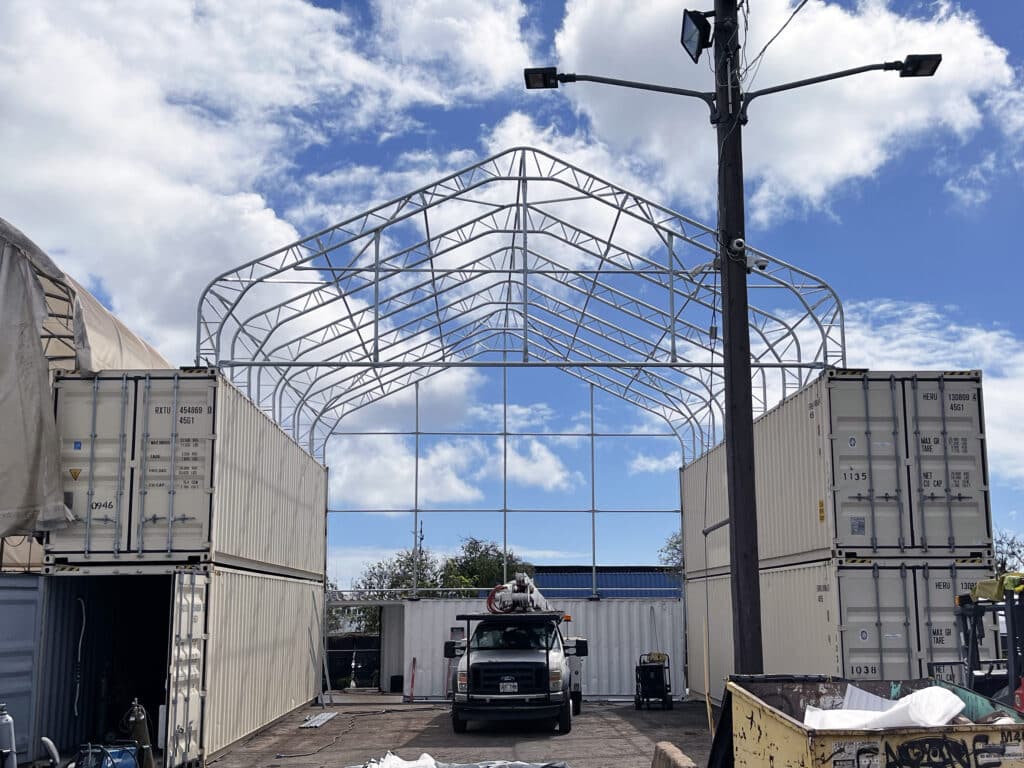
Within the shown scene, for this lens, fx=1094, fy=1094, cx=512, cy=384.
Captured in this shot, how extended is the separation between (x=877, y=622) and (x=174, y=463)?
9.89 m

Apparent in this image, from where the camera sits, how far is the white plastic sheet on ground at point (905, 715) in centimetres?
670

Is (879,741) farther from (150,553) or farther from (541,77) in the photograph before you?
(150,553)

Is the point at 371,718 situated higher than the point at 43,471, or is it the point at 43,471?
the point at 43,471

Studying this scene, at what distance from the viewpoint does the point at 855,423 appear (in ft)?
49.7

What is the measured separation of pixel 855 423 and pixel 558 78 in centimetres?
670

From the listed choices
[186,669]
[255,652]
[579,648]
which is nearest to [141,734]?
[186,669]

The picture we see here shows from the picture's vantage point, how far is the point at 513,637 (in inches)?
805

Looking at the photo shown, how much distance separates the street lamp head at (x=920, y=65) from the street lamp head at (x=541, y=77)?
3563mm

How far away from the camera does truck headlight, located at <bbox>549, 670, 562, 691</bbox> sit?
63.3 feet

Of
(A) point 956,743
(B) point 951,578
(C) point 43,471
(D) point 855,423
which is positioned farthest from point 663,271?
(A) point 956,743

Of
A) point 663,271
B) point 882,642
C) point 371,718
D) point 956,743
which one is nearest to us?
point 956,743

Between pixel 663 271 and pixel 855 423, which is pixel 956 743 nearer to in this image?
pixel 855 423

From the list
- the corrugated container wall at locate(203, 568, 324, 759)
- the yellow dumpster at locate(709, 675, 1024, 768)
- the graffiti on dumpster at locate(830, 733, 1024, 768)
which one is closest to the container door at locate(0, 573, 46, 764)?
the corrugated container wall at locate(203, 568, 324, 759)

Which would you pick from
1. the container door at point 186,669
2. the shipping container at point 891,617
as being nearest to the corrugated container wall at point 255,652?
the container door at point 186,669
